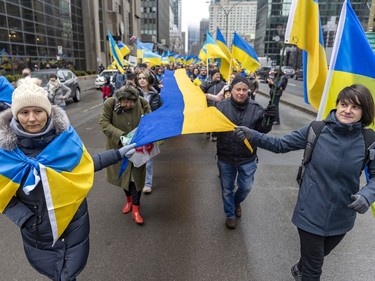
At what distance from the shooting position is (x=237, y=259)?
3.23 m

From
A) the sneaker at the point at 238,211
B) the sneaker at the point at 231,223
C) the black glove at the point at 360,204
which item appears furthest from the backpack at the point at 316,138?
the sneaker at the point at 238,211

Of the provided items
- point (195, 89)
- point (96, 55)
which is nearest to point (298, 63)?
point (96, 55)

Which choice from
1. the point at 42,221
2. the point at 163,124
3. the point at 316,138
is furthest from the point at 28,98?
the point at 316,138

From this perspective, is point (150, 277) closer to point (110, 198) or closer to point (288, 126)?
point (110, 198)

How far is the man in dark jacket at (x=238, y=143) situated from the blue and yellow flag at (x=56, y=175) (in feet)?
6.17

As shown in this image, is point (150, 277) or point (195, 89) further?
point (195, 89)

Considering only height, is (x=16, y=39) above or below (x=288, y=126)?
above

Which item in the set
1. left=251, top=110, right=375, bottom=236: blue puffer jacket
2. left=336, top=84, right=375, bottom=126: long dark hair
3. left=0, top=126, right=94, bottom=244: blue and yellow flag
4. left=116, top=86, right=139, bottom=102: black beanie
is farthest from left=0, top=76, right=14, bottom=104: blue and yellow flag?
left=336, top=84, right=375, bottom=126: long dark hair

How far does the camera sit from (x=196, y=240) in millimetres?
3578

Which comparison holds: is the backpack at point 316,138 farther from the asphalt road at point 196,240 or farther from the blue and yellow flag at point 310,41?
the asphalt road at point 196,240

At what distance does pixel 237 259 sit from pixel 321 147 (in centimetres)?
165

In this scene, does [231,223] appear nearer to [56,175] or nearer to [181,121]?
[181,121]

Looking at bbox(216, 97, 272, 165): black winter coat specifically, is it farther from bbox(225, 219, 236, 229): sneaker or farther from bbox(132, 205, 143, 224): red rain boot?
bbox(132, 205, 143, 224): red rain boot

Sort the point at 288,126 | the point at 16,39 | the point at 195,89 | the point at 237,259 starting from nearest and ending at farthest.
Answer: the point at 237,259 → the point at 195,89 → the point at 288,126 → the point at 16,39
